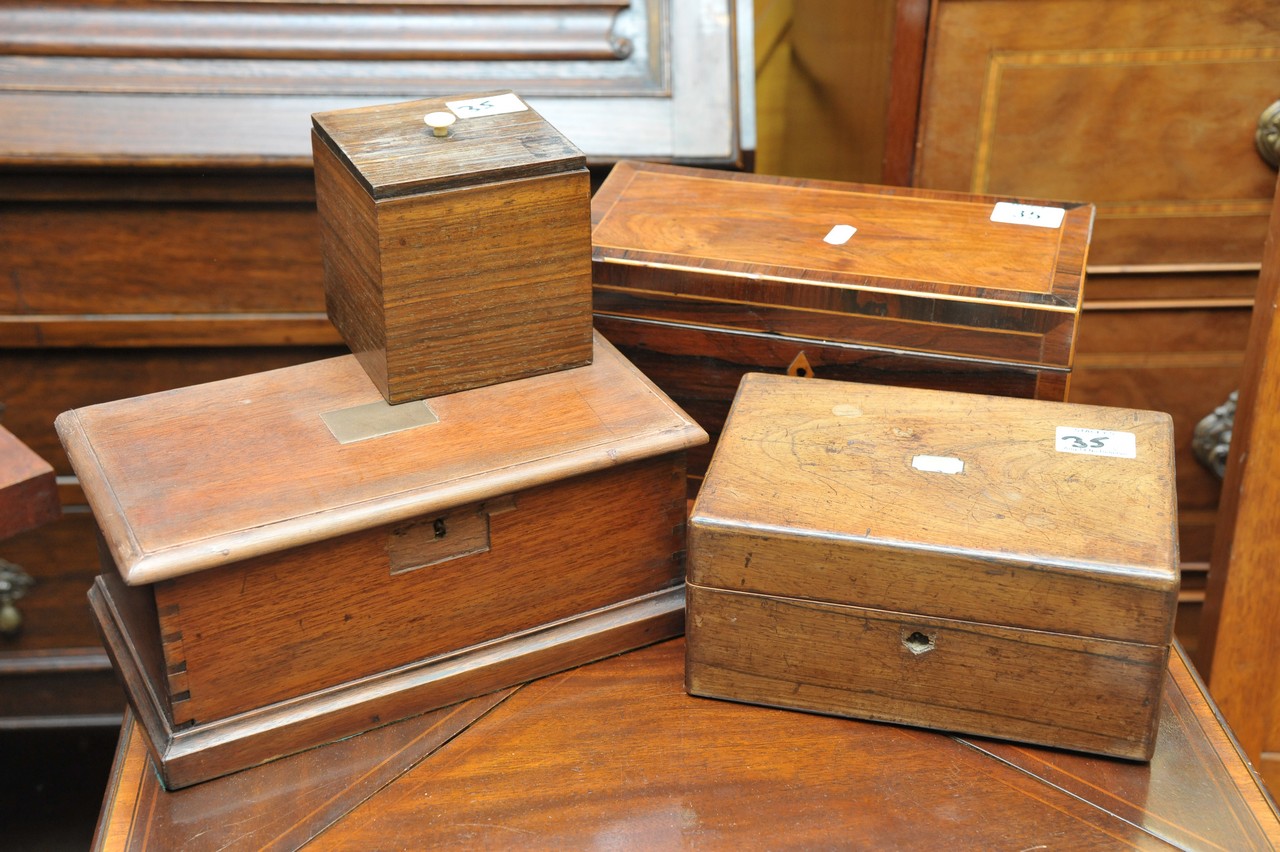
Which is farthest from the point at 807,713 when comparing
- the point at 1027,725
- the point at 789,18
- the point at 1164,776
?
the point at 789,18

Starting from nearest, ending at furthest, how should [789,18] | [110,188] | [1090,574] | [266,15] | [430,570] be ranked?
[1090,574], [430,570], [110,188], [266,15], [789,18]

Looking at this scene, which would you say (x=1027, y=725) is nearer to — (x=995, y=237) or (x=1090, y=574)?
(x=1090, y=574)

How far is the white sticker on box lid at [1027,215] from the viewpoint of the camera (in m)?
1.27

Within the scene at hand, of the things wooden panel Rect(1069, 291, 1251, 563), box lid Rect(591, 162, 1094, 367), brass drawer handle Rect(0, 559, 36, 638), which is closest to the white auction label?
box lid Rect(591, 162, 1094, 367)

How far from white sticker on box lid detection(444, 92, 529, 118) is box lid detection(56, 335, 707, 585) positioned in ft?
0.78

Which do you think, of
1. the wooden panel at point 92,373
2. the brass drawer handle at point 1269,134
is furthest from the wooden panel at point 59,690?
the brass drawer handle at point 1269,134

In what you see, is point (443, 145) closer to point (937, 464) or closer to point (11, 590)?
point (937, 464)

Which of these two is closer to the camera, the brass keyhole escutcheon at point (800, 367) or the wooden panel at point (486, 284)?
the wooden panel at point (486, 284)

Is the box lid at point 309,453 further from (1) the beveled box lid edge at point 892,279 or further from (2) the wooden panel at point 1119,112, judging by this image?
(2) the wooden panel at point 1119,112

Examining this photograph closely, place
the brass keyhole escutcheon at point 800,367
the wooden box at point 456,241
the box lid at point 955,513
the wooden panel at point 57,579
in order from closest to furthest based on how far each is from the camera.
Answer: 1. the box lid at point 955,513
2. the wooden box at point 456,241
3. the brass keyhole escutcheon at point 800,367
4. the wooden panel at point 57,579

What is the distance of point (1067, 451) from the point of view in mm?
1010

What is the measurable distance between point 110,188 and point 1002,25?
108cm

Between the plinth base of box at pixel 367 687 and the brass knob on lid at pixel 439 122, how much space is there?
42 centimetres

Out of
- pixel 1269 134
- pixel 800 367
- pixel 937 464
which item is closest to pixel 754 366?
pixel 800 367
